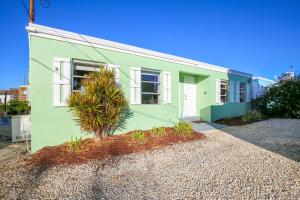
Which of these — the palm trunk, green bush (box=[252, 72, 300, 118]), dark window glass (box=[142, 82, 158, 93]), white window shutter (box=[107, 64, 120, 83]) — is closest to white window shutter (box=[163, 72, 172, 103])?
dark window glass (box=[142, 82, 158, 93])

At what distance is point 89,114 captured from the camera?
6023mm

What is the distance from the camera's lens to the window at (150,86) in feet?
27.9

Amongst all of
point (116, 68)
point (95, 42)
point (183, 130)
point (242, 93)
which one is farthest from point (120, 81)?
point (242, 93)

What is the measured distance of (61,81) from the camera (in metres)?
6.18

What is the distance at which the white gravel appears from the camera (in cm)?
330

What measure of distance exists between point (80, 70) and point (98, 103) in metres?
1.54

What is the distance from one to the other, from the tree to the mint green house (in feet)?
1.77

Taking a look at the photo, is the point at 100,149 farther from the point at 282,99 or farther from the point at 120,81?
the point at 282,99

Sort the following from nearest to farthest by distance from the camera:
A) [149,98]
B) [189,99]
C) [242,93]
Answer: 1. [149,98]
2. [189,99]
3. [242,93]

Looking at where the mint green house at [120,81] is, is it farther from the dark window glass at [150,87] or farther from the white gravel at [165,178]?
the white gravel at [165,178]

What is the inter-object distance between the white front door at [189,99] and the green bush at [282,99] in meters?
6.38

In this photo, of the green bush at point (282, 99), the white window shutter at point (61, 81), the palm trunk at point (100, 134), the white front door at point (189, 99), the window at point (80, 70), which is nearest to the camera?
the white window shutter at point (61, 81)

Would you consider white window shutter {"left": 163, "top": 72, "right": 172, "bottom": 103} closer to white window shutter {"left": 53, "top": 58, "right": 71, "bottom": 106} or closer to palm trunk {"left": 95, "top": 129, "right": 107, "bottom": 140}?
palm trunk {"left": 95, "top": 129, "right": 107, "bottom": 140}

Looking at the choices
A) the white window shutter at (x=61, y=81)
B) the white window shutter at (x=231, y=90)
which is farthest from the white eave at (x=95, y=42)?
the white window shutter at (x=231, y=90)
